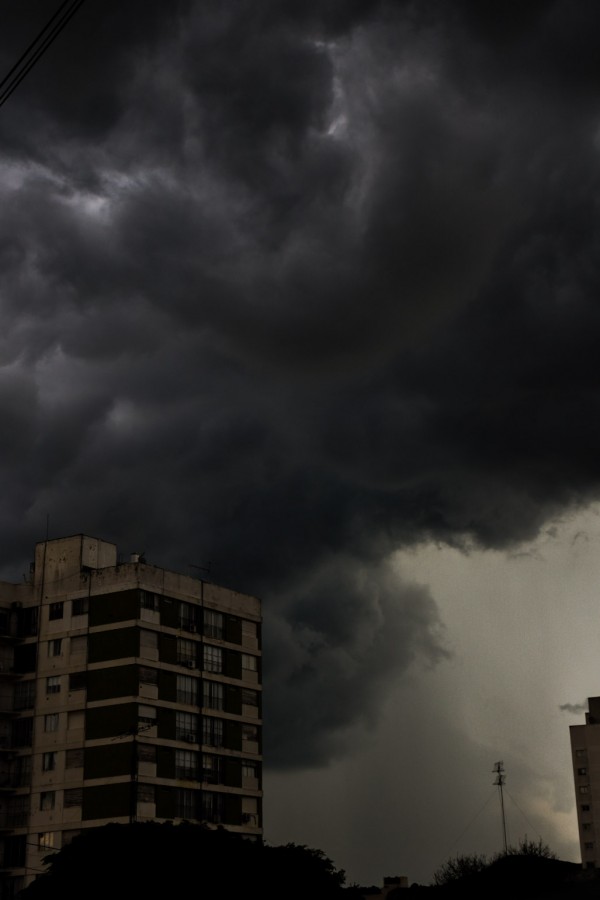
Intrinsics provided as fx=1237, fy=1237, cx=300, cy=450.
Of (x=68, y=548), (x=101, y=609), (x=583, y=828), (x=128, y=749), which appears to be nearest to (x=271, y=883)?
(x=128, y=749)

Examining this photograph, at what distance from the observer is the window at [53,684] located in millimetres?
97562

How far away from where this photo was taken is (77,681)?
317 ft

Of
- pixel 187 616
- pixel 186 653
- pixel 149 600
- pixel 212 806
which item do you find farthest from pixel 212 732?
pixel 149 600

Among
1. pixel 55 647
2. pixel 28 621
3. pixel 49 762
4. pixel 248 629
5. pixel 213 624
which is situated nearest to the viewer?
pixel 49 762

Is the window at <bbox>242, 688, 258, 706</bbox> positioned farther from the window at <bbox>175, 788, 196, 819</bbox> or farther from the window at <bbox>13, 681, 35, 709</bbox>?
the window at <bbox>13, 681, 35, 709</bbox>

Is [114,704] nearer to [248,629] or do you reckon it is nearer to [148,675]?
[148,675]

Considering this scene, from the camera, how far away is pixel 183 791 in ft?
314

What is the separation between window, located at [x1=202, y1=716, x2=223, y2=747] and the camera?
3900 inches

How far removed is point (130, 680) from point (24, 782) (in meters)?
12.5

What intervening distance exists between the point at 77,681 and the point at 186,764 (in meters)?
10.7

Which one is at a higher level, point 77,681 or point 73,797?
point 77,681

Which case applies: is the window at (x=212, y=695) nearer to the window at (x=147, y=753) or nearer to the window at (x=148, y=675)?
the window at (x=148, y=675)

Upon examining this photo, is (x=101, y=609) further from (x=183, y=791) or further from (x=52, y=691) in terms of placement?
(x=183, y=791)

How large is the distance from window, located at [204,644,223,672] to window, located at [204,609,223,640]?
1078 mm
